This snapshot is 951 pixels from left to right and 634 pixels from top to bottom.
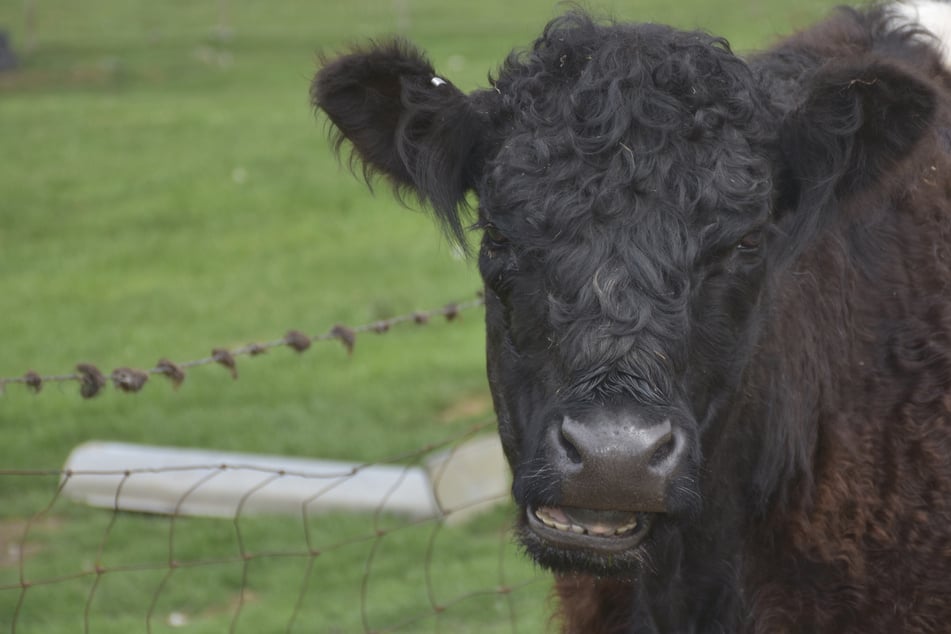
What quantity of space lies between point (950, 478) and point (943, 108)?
0.98m

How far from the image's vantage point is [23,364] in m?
10.6

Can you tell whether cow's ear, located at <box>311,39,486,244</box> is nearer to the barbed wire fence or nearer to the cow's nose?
the cow's nose

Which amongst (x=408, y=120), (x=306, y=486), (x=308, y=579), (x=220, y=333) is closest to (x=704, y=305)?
(x=408, y=120)

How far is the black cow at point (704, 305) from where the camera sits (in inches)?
114

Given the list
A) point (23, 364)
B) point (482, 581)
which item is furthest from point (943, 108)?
point (23, 364)

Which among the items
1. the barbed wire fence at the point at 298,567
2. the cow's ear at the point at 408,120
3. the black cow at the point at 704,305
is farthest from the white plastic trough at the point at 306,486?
the cow's ear at the point at 408,120

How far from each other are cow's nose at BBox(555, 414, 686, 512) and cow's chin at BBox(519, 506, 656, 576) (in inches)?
6.2

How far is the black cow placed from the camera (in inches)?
114

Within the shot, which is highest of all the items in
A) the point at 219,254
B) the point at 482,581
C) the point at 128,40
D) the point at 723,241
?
the point at 723,241

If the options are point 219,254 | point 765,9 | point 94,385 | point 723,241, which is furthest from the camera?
point 765,9

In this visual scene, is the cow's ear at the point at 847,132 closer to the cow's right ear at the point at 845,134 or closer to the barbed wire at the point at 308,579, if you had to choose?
the cow's right ear at the point at 845,134

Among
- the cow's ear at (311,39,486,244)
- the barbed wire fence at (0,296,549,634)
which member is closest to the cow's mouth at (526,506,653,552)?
the cow's ear at (311,39,486,244)

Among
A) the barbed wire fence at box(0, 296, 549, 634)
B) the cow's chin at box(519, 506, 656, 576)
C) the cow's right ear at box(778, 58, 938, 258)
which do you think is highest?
the cow's right ear at box(778, 58, 938, 258)

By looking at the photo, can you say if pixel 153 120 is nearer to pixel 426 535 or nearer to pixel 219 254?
pixel 219 254
